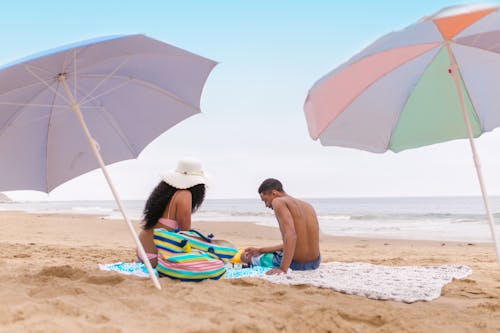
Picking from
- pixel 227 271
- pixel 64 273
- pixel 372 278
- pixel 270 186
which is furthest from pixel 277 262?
pixel 64 273

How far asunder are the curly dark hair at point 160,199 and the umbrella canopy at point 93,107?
0.99m

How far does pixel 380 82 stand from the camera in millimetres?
4496

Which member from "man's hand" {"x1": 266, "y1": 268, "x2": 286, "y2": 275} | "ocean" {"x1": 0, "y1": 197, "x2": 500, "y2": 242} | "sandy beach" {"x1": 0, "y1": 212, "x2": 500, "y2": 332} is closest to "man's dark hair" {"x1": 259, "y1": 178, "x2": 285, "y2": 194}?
"man's hand" {"x1": 266, "y1": 268, "x2": 286, "y2": 275}

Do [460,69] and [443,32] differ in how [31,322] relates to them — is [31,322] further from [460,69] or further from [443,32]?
[460,69]

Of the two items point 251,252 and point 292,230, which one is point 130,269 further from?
point 292,230

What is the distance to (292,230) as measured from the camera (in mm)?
4699

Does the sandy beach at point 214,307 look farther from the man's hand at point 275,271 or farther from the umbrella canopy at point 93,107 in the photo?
the umbrella canopy at point 93,107

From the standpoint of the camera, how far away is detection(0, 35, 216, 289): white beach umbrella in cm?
431

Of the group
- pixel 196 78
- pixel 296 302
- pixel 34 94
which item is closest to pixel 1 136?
pixel 34 94

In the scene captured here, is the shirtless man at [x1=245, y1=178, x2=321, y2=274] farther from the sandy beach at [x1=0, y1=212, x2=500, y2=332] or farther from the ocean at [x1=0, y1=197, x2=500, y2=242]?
the ocean at [x1=0, y1=197, x2=500, y2=242]

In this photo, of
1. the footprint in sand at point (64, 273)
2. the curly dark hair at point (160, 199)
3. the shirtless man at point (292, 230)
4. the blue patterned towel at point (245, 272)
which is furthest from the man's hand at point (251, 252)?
the footprint in sand at point (64, 273)

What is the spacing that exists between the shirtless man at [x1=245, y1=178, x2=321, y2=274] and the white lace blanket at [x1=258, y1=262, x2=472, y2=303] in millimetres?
157

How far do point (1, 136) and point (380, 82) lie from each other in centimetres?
391

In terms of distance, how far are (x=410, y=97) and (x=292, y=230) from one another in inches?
68.4
